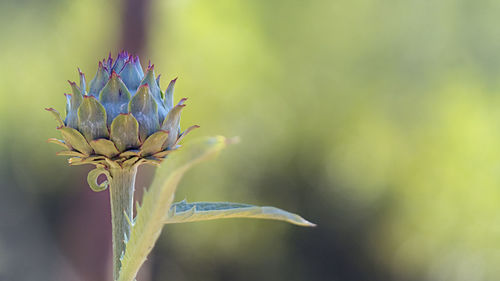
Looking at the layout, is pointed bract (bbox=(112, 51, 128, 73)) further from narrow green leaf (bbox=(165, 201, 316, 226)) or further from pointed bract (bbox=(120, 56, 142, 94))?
narrow green leaf (bbox=(165, 201, 316, 226))

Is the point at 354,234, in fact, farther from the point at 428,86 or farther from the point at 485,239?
the point at 428,86

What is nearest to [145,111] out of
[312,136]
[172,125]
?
[172,125]

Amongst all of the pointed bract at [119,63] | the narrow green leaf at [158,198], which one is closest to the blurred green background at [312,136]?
the pointed bract at [119,63]

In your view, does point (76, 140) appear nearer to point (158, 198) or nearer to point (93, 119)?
point (93, 119)

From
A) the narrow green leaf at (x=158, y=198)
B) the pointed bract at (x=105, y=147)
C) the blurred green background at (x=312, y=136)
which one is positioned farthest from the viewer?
the blurred green background at (x=312, y=136)

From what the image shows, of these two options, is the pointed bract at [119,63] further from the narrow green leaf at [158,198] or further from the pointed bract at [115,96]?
the narrow green leaf at [158,198]

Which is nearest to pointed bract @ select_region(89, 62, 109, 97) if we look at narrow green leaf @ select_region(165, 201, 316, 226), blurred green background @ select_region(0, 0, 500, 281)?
narrow green leaf @ select_region(165, 201, 316, 226)

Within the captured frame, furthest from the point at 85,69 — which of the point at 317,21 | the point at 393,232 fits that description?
the point at 393,232
